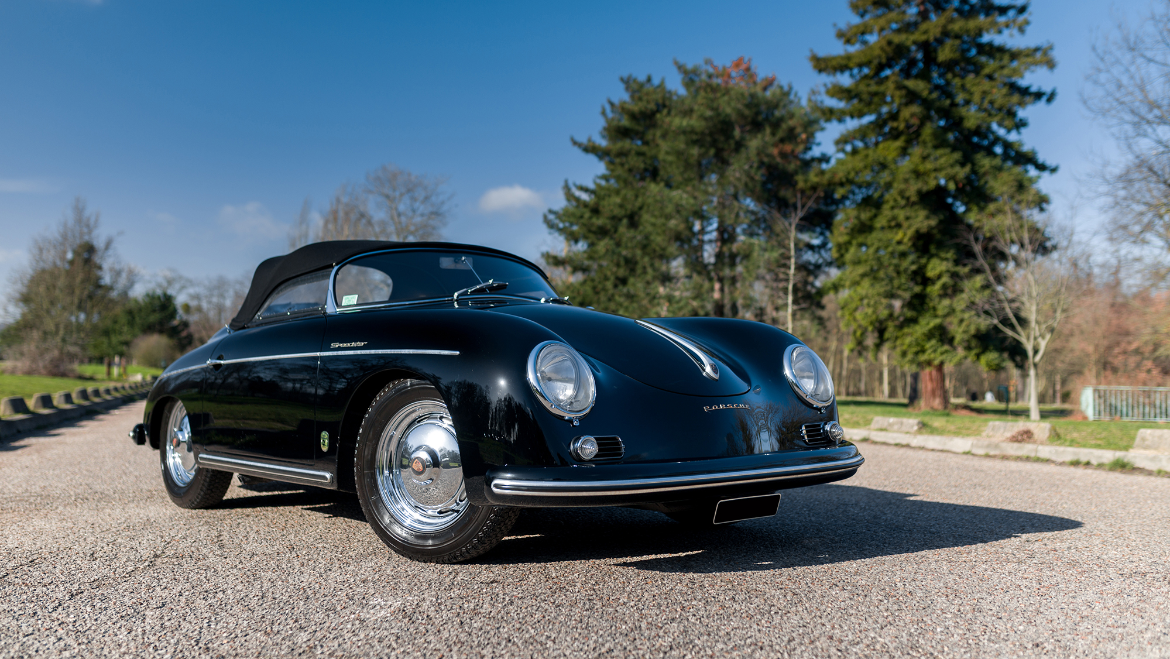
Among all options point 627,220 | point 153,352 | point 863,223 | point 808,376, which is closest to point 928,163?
point 863,223

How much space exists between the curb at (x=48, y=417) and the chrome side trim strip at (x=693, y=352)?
9.51 m

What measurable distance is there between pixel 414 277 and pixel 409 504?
1348 millimetres

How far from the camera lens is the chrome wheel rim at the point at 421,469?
293 centimetres

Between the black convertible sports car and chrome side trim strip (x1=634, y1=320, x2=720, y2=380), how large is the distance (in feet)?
0.04

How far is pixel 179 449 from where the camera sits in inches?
182

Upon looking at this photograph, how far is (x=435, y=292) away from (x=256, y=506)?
1.87 metres

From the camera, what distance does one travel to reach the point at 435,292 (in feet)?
12.7

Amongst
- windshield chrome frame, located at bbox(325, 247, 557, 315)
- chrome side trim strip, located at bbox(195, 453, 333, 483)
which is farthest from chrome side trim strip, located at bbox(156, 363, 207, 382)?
windshield chrome frame, located at bbox(325, 247, 557, 315)

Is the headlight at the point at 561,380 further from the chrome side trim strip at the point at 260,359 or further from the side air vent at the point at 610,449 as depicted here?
the chrome side trim strip at the point at 260,359

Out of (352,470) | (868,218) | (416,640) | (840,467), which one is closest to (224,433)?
(352,470)

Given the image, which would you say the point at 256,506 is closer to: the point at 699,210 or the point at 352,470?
the point at 352,470

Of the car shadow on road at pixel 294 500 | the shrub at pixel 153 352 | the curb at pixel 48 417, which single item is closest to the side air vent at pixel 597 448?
the car shadow on road at pixel 294 500

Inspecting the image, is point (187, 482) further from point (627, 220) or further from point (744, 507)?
point (627, 220)

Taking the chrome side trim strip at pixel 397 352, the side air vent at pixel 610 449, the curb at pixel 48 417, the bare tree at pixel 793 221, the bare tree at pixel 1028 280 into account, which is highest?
the bare tree at pixel 793 221
